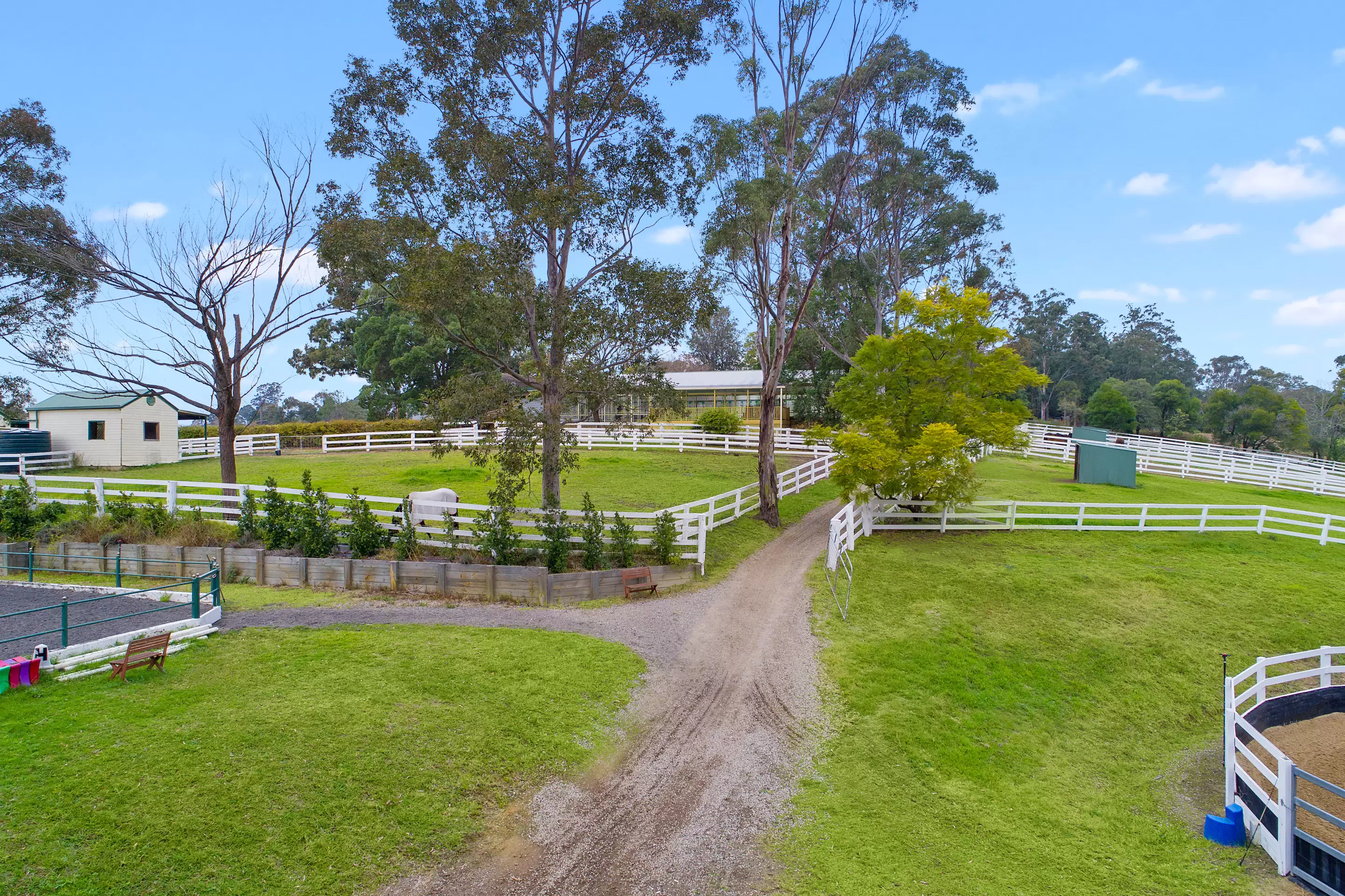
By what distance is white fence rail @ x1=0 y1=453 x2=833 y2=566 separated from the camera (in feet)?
48.3

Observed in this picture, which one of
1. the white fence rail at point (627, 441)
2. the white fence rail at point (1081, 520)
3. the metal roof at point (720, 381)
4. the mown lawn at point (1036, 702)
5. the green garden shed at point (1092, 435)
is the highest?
the metal roof at point (720, 381)

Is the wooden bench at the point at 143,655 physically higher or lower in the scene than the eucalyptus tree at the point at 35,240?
lower

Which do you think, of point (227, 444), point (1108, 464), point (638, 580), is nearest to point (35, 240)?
point (227, 444)

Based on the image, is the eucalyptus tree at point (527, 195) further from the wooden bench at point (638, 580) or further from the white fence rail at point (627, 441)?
the white fence rail at point (627, 441)

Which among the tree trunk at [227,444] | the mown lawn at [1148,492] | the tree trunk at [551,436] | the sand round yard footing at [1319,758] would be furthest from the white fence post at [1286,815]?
the tree trunk at [227,444]

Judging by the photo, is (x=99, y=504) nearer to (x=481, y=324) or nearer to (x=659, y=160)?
(x=481, y=324)

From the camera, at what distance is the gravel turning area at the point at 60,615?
32.9 feet

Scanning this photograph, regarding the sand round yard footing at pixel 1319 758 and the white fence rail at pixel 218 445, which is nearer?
the sand round yard footing at pixel 1319 758

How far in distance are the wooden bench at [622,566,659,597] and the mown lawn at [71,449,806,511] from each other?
572 cm

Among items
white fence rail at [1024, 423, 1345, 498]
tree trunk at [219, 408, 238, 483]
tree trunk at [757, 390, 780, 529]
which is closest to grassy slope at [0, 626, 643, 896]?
tree trunk at [757, 390, 780, 529]

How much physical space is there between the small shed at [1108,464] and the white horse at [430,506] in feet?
77.3

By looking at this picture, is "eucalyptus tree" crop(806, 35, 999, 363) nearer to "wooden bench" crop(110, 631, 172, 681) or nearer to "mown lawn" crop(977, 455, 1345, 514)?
"mown lawn" crop(977, 455, 1345, 514)

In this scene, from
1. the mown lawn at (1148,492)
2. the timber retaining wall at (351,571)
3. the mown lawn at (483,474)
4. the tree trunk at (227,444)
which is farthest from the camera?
the mown lawn at (1148,492)

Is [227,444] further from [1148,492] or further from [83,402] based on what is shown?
[1148,492]
